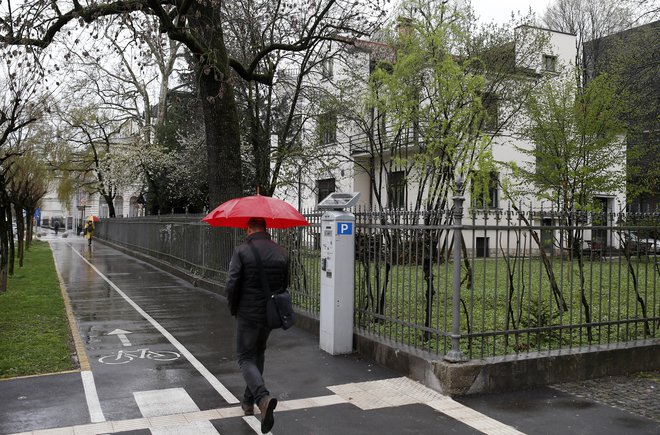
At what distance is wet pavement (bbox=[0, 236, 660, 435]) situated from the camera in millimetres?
5340

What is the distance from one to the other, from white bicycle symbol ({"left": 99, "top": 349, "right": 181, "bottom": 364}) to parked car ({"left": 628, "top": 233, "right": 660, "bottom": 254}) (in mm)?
6120

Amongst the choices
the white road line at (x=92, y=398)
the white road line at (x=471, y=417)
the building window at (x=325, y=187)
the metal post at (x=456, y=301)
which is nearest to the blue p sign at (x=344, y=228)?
the metal post at (x=456, y=301)

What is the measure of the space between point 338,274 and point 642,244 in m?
3.95

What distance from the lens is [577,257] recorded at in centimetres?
743

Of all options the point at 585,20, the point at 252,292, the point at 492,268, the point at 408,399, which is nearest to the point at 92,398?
the point at 252,292

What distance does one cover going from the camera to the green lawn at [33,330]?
7.37 metres

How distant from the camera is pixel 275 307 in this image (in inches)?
213

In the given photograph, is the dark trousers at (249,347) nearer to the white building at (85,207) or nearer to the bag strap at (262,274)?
the bag strap at (262,274)

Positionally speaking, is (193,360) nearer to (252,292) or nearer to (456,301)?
(252,292)

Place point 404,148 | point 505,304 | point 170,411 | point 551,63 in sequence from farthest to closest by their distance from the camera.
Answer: point 404,148, point 551,63, point 505,304, point 170,411

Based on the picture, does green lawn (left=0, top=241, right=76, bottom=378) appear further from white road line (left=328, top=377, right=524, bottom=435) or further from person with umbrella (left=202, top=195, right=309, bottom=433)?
white road line (left=328, top=377, right=524, bottom=435)

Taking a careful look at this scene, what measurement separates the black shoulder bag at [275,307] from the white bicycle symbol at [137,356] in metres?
3.07

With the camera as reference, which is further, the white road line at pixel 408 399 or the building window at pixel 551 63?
the building window at pixel 551 63

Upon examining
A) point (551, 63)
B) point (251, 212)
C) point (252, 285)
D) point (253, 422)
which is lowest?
point (253, 422)
